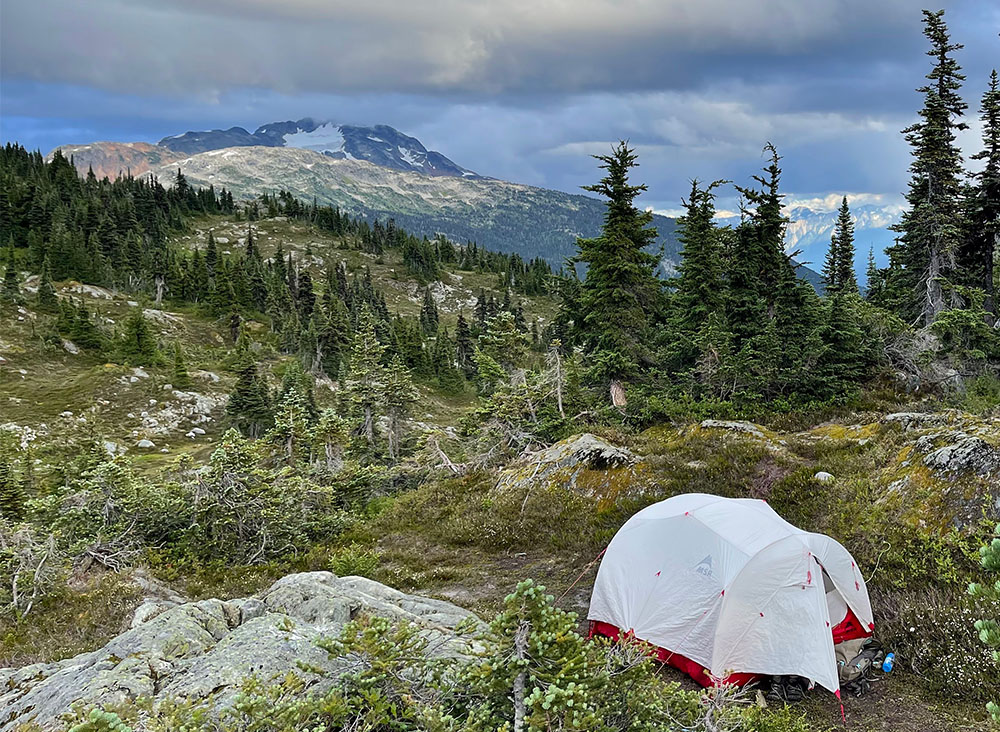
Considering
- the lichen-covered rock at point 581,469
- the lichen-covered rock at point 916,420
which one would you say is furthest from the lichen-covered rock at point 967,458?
the lichen-covered rock at point 581,469

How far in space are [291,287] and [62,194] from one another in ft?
162

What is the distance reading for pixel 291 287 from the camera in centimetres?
10706

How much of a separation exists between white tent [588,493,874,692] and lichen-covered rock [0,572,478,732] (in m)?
3.90

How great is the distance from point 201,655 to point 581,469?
13163mm

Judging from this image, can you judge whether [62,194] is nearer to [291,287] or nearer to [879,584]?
[291,287]

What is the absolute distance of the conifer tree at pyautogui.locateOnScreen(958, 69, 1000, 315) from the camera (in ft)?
84.4

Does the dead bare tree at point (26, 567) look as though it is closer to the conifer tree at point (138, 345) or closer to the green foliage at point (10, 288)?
the conifer tree at point (138, 345)

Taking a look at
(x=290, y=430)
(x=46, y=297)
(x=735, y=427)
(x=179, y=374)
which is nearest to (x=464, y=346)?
(x=179, y=374)

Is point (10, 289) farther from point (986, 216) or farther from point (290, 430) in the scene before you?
point (986, 216)

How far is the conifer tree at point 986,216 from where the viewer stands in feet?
84.4

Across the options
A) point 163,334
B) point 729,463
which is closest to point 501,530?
point 729,463

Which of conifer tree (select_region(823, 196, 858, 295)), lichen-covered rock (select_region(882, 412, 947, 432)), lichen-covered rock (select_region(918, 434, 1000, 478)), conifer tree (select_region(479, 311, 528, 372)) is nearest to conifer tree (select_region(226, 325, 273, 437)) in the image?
conifer tree (select_region(479, 311, 528, 372))

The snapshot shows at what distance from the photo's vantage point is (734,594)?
376 inches

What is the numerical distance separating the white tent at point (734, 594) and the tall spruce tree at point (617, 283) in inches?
517
